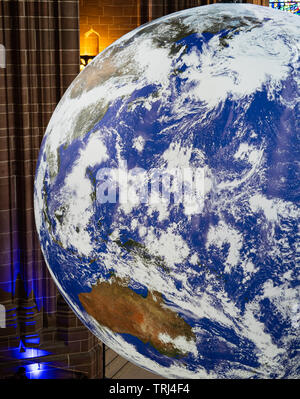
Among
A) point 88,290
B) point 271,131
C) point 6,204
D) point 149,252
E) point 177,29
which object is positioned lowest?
point 6,204

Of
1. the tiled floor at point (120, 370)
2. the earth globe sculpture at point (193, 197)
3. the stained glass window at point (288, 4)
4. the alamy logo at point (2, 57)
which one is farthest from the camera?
the stained glass window at point (288, 4)

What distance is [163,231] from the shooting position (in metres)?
1.00

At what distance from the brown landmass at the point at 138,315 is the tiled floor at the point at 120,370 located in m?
3.95

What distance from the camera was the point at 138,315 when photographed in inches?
43.2

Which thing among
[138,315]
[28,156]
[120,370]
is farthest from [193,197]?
[120,370]

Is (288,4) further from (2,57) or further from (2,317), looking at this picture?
(2,317)

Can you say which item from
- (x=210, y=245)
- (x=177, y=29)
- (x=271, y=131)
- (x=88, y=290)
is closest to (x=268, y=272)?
(x=210, y=245)

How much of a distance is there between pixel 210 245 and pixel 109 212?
20 centimetres

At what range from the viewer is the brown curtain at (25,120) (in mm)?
4570

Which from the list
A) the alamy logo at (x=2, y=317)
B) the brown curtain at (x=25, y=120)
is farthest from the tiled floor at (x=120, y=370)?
the alamy logo at (x=2, y=317)

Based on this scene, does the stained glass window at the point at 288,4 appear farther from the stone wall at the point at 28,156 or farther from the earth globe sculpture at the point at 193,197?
the earth globe sculpture at the point at 193,197

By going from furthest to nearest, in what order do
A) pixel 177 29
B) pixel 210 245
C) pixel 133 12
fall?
pixel 133 12, pixel 177 29, pixel 210 245

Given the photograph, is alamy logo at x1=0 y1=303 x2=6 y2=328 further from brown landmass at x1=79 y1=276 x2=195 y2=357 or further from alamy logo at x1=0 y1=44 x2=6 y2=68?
brown landmass at x1=79 y1=276 x2=195 y2=357

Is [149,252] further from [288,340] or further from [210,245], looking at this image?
[288,340]
